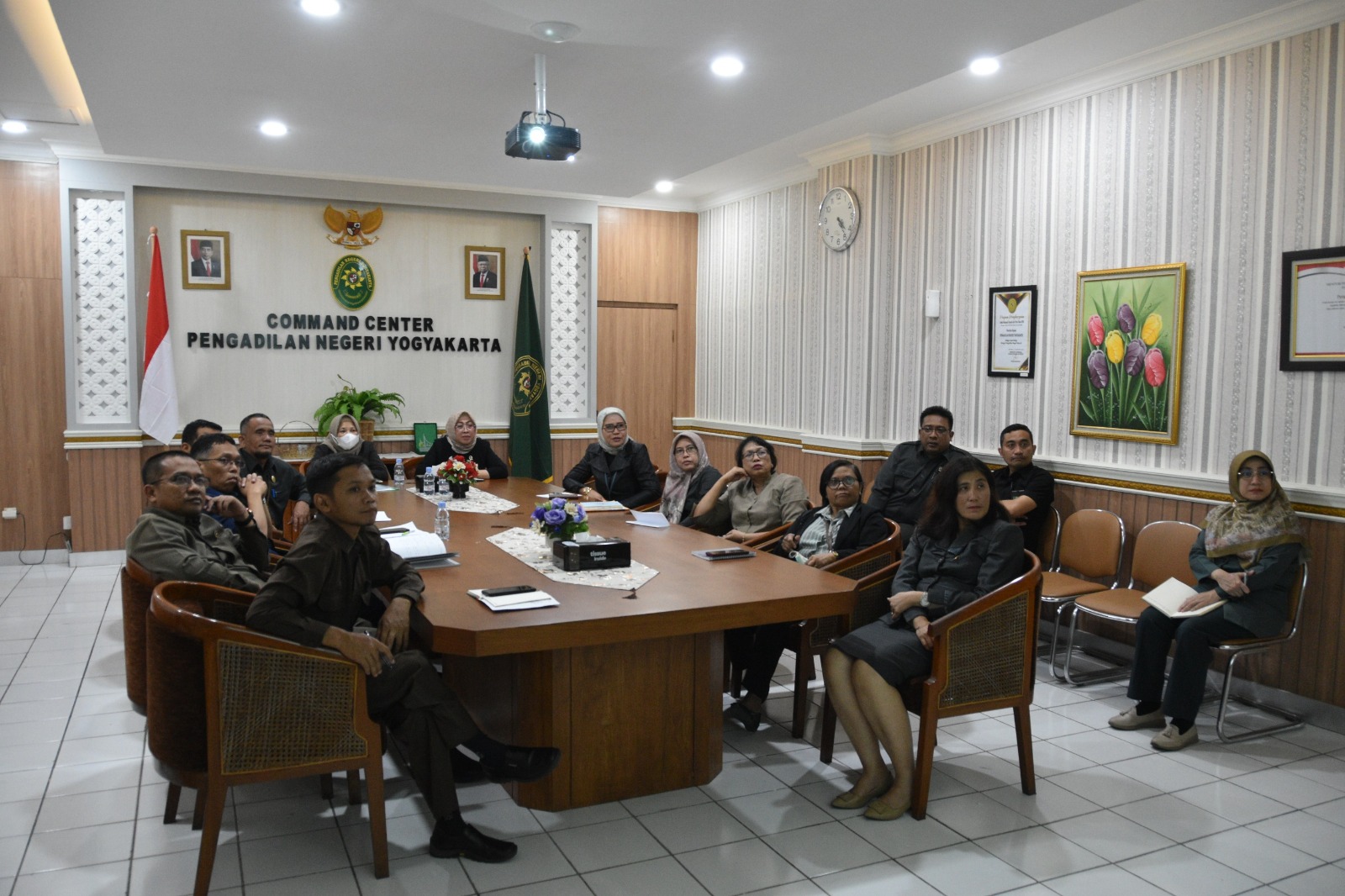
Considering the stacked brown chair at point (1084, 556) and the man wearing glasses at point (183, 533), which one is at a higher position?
the man wearing glasses at point (183, 533)

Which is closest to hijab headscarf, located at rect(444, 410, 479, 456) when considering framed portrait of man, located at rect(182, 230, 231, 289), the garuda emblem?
the garuda emblem

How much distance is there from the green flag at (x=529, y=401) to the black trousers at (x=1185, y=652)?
535 cm

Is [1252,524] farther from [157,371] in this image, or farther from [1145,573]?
[157,371]

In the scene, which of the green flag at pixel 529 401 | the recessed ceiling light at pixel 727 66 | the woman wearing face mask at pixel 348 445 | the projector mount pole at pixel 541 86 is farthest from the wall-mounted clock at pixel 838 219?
the woman wearing face mask at pixel 348 445

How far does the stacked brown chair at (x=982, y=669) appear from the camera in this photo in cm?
321

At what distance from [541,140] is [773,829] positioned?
3179 mm

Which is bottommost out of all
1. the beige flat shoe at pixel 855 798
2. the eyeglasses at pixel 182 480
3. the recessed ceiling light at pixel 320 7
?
the beige flat shoe at pixel 855 798

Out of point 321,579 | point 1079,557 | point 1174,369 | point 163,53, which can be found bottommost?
point 1079,557

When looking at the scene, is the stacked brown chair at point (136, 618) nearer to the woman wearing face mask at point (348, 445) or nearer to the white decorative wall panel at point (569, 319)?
the woman wearing face mask at point (348, 445)

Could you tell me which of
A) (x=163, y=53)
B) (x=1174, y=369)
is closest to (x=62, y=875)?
(x=163, y=53)

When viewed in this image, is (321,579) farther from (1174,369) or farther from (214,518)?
(1174,369)

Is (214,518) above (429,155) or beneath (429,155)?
beneath

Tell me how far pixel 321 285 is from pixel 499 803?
5.72 metres

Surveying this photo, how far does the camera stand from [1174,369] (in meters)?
4.82
